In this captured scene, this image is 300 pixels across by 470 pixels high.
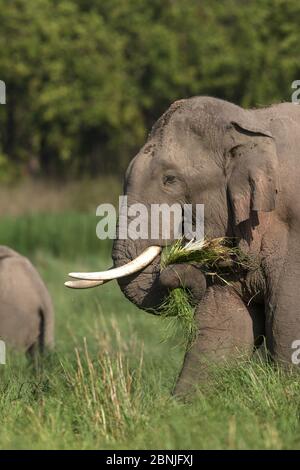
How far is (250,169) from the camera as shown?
7.13 metres

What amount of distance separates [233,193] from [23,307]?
4930 millimetres

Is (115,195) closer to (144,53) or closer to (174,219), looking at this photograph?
(144,53)

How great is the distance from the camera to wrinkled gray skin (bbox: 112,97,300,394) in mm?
7180

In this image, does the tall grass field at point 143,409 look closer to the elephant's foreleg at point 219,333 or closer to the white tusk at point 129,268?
the elephant's foreleg at point 219,333

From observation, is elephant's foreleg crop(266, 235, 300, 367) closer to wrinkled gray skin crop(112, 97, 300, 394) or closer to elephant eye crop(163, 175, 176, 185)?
wrinkled gray skin crop(112, 97, 300, 394)

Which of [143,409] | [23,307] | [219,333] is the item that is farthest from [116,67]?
[143,409]

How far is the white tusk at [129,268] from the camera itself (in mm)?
7188

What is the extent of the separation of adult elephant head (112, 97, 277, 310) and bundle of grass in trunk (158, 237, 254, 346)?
68 mm

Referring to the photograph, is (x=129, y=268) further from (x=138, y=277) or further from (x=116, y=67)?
(x=116, y=67)

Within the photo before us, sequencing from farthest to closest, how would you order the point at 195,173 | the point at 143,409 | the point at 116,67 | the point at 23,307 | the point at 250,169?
1. the point at 116,67
2. the point at 23,307
3. the point at 195,173
4. the point at 250,169
5. the point at 143,409

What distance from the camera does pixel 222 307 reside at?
24.5 feet

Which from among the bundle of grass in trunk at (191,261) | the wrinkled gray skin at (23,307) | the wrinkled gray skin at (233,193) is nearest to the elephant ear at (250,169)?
the wrinkled gray skin at (233,193)

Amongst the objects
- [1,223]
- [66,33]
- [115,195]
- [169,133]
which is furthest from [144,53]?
[169,133]

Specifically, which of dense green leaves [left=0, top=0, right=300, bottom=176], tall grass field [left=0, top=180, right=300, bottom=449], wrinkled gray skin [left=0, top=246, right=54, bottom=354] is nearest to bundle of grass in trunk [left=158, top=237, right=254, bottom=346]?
tall grass field [left=0, top=180, right=300, bottom=449]
